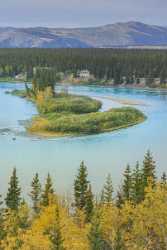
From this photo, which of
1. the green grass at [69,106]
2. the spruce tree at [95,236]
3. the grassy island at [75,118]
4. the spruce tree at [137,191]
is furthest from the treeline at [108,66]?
the spruce tree at [95,236]

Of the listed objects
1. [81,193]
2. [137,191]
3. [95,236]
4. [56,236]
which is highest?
[56,236]

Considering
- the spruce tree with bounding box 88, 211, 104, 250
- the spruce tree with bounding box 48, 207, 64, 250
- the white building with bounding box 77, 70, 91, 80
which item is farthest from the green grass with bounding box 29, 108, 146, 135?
the white building with bounding box 77, 70, 91, 80

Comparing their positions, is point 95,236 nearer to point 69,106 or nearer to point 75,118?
point 75,118

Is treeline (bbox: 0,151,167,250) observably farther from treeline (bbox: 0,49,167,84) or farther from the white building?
the white building

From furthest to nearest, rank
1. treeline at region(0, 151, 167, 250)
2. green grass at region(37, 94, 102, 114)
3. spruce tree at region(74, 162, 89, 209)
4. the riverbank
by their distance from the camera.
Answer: green grass at region(37, 94, 102, 114) < the riverbank < spruce tree at region(74, 162, 89, 209) < treeline at region(0, 151, 167, 250)

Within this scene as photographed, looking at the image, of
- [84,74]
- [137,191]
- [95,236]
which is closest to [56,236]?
[95,236]
